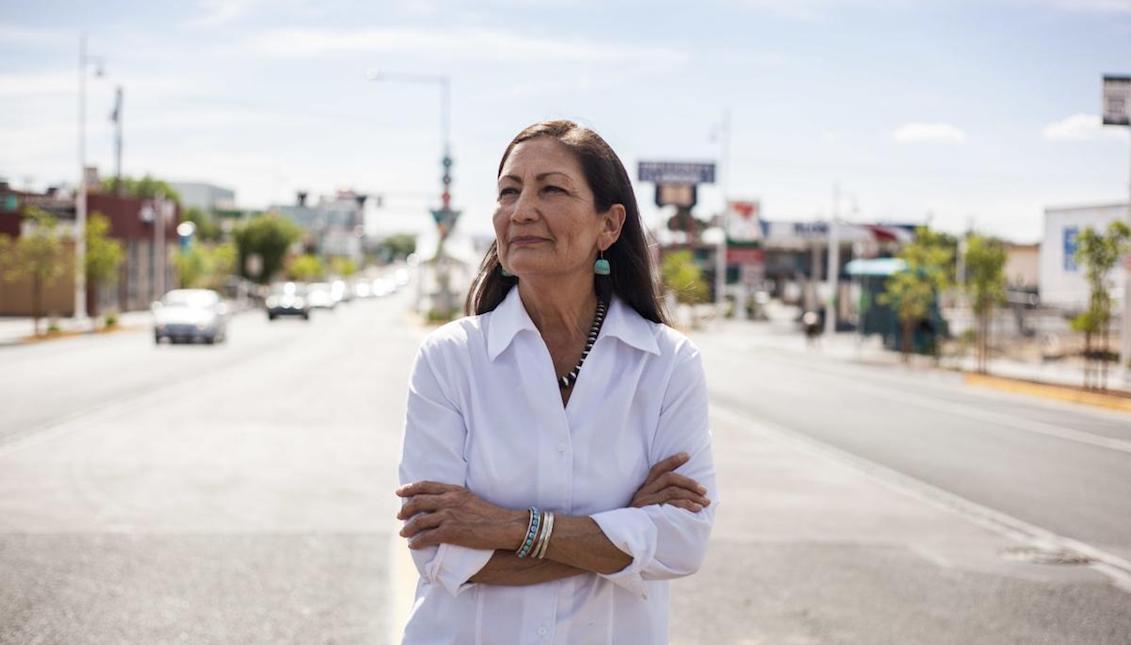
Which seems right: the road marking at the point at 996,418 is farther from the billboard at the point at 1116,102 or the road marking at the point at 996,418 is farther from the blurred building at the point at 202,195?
the blurred building at the point at 202,195

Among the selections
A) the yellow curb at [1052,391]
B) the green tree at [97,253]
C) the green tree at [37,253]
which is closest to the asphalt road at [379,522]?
the yellow curb at [1052,391]

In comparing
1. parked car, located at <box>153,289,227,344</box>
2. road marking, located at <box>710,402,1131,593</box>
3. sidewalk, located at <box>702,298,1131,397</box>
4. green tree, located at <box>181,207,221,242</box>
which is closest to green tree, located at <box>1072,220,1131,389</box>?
sidewalk, located at <box>702,298,1131,397</box>

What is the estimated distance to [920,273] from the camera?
34.5 m

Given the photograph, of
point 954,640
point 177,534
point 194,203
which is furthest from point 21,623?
point 194,203

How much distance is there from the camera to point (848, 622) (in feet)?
21.6

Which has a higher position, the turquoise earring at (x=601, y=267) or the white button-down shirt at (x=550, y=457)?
the turquoise earring at (x=601, y=267)

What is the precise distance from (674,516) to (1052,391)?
2439 centimetres

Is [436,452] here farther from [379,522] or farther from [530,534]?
[379,522]

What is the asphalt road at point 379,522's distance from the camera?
6520 mm

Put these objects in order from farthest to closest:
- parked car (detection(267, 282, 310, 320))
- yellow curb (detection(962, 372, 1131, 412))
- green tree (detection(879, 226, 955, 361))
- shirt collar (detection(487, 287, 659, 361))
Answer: parked car (detection(267, 282, 310, 320)), green tree (detection(879, 226, 955, 361)), yellow curb (detection(962, 372, 1131, 412)), shirt collar (detection(487, 287, 659, 361))

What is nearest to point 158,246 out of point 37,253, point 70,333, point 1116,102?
point 70,333

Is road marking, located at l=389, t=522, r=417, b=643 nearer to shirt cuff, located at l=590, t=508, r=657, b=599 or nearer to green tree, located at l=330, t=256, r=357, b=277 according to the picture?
shirt cuff, located at l=590, t=508, r=657, b=599

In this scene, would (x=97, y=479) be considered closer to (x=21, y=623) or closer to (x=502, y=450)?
(x=21, y=623)

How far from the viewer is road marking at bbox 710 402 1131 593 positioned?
8359mm
